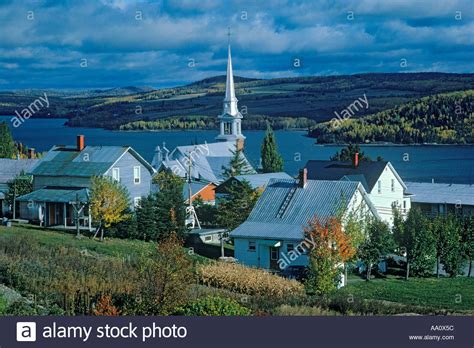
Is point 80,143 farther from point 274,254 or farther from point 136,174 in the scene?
point 274,254

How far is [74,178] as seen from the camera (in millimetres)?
25141

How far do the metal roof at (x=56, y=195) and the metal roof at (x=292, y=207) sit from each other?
474 cm

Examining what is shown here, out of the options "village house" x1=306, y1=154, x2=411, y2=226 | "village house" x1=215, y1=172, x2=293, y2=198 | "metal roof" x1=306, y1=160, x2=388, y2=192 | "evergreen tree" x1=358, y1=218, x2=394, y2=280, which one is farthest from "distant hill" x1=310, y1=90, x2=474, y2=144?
"evergreen tree" x1=358, y1=218, x2=394, y2=280

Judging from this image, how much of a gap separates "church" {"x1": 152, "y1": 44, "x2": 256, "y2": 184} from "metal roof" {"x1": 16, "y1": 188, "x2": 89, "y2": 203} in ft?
31.8

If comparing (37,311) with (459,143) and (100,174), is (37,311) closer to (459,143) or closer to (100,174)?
(100,174)

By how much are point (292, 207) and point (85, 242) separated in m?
5.12

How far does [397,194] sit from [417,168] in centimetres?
985

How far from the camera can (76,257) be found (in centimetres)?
1647

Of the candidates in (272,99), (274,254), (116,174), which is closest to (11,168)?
(116,174)

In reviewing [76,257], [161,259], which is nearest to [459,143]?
[76,257]

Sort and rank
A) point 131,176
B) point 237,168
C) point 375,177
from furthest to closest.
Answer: point 237,168, point 375,177, point 131,176

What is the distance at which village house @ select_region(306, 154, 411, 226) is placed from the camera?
2773 centimetres

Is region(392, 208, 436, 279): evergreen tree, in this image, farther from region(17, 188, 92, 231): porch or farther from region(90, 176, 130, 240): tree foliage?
region(17, 188, 92, 231): porch

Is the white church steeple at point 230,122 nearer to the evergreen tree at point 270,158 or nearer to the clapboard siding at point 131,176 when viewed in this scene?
the evergreen tree at point 270,158
